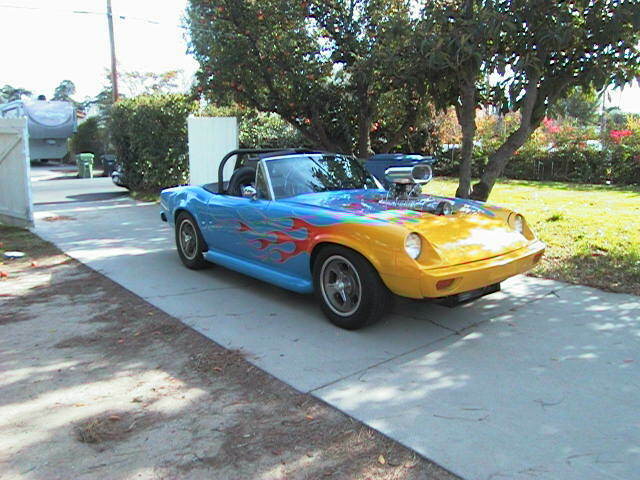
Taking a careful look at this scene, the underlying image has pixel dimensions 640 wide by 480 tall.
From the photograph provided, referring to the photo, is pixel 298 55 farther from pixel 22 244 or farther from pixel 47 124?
pixel 47 124

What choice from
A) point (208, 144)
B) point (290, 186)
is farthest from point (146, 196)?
point (290, 186)

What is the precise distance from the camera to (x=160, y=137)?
14.0m

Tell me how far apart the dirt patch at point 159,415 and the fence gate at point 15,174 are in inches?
199

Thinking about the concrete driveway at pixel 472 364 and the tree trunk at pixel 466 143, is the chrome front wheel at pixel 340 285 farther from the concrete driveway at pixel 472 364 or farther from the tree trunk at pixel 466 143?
the tree trunk at pixel 466 143

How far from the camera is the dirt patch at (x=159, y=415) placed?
8.95ft

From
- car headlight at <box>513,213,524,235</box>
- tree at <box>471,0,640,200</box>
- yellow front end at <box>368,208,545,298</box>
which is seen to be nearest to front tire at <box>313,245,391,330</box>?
yellow front end at <box>368,208,545,298</box>

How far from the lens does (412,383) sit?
3592 mm

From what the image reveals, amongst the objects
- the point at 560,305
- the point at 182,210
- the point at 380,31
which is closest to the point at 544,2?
the point at 380,31

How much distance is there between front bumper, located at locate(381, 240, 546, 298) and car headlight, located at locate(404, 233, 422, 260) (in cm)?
15

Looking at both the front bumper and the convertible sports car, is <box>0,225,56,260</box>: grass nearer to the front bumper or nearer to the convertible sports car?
the convertible sports car

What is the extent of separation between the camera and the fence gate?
352 inches

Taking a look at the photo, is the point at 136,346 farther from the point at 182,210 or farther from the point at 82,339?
the point at 182,210

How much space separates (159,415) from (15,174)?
304 inches

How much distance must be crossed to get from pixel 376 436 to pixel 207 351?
1699 millimetres
